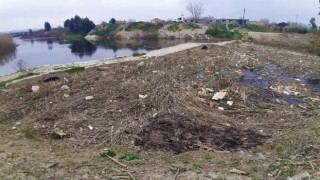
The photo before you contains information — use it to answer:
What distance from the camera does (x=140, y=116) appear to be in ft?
20.4

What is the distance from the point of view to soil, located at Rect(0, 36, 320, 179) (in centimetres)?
424

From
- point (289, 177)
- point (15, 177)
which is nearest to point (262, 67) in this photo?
point (289, 177)

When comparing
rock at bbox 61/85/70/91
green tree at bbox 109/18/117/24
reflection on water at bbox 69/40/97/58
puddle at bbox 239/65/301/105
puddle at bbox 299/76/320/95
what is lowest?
reflection on water at bbox 69/40/97/58

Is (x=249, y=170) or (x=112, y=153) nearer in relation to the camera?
(x=249, y=170)

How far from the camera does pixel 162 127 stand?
18.8 feet

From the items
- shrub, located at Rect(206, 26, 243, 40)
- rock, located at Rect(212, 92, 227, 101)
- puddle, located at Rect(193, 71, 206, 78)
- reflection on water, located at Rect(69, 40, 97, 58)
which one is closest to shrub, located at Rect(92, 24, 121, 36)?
reflection on water, located at Rect(69, 40, 97, 58)

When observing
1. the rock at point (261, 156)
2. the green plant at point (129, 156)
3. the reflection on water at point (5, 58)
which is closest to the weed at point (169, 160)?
the green plant at point (129, 156)

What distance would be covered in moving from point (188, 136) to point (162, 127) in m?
0.55

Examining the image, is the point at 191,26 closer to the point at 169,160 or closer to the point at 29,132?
the point at 29,132

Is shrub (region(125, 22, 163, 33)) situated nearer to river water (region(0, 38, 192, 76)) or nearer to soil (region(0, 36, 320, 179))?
river water (region(0, 38, 192, 76))

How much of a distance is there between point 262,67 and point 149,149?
7984mm

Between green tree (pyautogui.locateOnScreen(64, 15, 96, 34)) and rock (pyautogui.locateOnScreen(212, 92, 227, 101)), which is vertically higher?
green tree (pyautogui.locateOnScreen(64, 15, 96, 34))

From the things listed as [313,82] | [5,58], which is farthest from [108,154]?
[5,58]

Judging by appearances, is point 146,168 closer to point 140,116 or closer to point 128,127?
point 128,127
